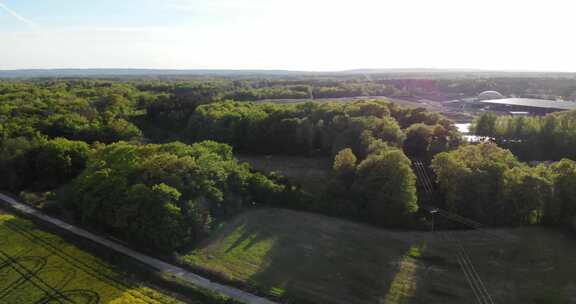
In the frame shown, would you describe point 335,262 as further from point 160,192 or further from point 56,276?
point 56,276

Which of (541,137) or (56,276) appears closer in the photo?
(56,276)

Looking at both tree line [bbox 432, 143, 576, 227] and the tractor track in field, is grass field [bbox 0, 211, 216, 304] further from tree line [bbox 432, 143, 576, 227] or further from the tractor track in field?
tree line [bbox 432, 143, 576, 227]

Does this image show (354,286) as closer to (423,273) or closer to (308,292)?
(308,292)

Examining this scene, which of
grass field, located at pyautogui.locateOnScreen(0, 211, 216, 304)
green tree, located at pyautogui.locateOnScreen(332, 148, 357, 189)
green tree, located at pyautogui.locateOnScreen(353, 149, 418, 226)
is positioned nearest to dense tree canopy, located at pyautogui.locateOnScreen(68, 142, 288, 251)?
grass field, located at pyautogui.locateOnScreen(0, 211, 216, 304)

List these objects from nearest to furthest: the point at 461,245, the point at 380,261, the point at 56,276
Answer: the point at 56,276, the point at 380,261, the point at 461,245

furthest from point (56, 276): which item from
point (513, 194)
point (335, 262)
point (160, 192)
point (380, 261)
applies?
point (513, 194)

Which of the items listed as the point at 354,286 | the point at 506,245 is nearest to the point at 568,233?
the point at 506,245

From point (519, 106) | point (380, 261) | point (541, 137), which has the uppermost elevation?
point (519, 106)

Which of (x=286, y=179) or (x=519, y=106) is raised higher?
(x=519, y=106)

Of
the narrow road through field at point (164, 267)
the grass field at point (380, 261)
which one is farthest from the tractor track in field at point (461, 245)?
the narrow road through field at point (164, 267)
